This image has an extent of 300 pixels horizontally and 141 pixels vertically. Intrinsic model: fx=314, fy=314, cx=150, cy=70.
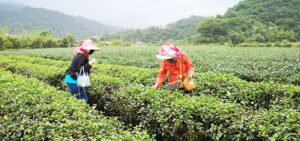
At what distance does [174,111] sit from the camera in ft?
17.3

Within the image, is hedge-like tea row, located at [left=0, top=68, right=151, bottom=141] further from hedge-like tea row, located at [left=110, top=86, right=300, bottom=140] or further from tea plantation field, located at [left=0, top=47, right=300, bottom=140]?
hedge-like tea row, located at [left=110, top=86, right=300, bottom=140]

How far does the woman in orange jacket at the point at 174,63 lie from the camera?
643cm

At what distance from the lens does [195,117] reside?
17.0 ft

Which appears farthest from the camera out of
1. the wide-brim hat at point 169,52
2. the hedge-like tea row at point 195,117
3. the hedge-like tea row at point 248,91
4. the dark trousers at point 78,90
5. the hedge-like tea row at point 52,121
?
the dark trousers at point 78,90

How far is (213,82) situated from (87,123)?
3.88 m

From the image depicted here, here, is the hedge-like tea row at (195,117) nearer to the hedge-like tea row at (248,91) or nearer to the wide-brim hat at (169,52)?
the wide-brim hat at (169,52)

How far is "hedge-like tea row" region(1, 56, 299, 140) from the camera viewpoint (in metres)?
4.19

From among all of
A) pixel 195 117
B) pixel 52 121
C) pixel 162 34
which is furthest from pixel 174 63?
pixel 162 34

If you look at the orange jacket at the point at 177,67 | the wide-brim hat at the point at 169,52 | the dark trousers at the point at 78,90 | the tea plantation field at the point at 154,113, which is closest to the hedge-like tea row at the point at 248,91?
the tea plantation field at the point at 154,113

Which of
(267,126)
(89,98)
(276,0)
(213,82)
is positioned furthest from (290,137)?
(276,0)

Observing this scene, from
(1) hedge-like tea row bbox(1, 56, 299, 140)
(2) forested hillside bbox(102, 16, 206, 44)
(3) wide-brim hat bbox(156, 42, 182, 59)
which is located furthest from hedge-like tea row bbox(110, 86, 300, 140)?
(2) forested hillside bbox(102, 16, 206, 44)

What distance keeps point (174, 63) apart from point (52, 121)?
2927 mm

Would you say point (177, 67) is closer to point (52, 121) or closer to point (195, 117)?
point (195, 117)

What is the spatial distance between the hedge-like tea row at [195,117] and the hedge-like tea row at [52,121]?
73 cm
